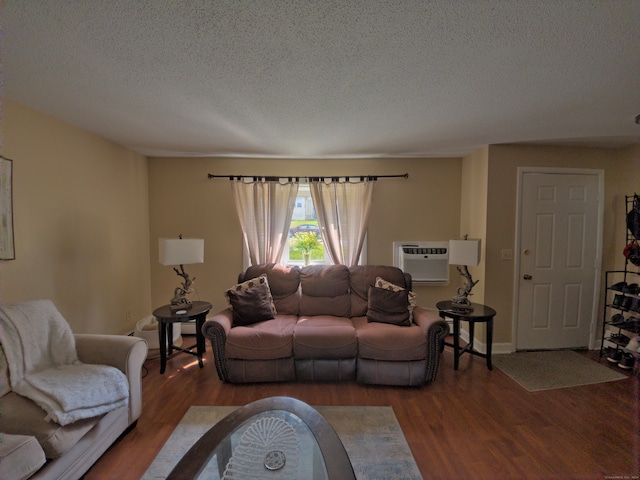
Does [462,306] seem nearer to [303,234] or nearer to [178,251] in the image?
[303,234]

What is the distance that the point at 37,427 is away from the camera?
51.6 inches

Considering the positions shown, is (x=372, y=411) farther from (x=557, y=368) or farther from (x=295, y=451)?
(x=557, y=368)

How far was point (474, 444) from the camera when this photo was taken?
1754 millimetres

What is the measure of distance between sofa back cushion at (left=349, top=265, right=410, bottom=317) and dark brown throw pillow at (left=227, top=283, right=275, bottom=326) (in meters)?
0.94

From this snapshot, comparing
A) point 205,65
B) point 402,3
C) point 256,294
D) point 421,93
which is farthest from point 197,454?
point 421,93

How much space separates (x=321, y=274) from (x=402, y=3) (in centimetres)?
246

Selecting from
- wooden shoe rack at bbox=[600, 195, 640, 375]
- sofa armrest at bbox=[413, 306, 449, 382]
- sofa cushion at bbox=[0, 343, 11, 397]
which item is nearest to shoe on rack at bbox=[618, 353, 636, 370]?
wooden shoe rack at bbox=[600, 195, 640, 375]

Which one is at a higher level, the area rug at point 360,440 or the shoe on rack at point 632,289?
the shoe on rack at point 632,289

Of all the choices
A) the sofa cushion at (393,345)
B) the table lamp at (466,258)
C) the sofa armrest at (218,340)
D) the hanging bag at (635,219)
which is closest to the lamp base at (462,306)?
the table lamp at (466,258)

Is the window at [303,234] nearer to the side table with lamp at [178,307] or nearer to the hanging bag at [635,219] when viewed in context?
the side table with lamp at [178,307]

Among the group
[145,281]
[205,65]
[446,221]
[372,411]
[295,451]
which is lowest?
[372,411]

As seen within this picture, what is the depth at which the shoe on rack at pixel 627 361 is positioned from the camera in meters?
2.64

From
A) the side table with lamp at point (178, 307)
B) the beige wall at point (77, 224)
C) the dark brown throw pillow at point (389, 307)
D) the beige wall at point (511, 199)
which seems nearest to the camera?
the beige wall at point (77, 224)

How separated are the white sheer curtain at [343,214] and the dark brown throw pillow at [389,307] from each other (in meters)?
0.79
